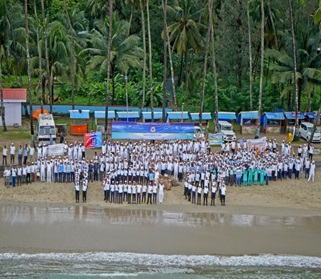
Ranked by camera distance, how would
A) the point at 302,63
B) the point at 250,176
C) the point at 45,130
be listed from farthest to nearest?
the point at 302,63, the point at 45,130, the point at 250,176

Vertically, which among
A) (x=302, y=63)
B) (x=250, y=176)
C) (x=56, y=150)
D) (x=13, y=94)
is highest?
(x=302, y=63)

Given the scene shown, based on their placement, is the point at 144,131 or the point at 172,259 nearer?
the point at 172,259

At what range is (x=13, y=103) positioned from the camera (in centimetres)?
4091

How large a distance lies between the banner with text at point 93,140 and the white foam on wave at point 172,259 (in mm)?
13389

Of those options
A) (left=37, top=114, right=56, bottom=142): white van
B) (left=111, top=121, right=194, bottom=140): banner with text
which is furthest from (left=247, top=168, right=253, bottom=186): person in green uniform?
(left=37, top=114, right=56, bottom=142): white van

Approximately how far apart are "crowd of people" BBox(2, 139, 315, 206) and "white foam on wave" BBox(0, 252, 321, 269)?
5.26 meters

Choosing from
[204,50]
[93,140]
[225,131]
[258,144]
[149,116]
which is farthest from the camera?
[204,50]

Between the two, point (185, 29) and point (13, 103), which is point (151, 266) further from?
point (185, 29)

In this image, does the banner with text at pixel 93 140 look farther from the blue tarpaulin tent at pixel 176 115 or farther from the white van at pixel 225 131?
the blue tarpaulin tent at pixel 176 115

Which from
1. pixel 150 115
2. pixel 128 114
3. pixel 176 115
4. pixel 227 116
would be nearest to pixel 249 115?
pixel 227 116

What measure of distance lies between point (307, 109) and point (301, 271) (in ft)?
86.1

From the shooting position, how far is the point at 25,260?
20891 millimetres

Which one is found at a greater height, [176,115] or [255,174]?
[176,115]

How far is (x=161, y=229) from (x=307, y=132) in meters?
18.3
